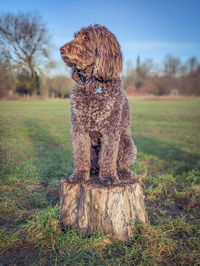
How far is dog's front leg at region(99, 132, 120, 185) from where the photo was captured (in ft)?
10.2

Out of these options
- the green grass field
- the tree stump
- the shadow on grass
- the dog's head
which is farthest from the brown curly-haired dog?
the shadow on grass

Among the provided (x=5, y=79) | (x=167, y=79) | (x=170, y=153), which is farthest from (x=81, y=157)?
(x=167, y=79)

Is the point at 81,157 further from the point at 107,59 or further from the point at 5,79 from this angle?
the point at 5,79

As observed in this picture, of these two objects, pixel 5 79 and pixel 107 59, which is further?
pixel 5 79

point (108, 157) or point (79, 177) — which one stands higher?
point (108, 157)

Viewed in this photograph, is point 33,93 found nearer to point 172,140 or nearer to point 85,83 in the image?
point 172,140

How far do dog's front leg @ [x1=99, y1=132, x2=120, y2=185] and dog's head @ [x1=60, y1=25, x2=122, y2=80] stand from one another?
789 millimetres

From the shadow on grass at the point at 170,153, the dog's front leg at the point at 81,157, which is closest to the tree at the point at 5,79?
the shadow on grass at the point at 170,153

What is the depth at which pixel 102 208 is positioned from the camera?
2977 mm

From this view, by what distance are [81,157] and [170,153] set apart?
220 inches

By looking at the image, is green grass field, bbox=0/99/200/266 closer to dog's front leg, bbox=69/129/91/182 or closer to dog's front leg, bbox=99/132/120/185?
dog's front leg, bbox=69/129/91/182

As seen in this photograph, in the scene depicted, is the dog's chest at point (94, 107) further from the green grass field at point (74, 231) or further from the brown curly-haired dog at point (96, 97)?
the green grass field at point (74, 231)

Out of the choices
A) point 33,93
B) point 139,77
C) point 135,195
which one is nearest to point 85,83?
point 135,195

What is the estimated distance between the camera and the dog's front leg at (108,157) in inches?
123
